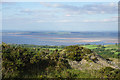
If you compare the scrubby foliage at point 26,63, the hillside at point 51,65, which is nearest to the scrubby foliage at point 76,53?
the hillside at point 51,65

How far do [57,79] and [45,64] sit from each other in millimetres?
2066

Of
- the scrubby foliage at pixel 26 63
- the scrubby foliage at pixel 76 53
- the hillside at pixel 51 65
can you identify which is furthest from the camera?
the scrubby foliage at pixel 76 53

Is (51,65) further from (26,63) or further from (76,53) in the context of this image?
(76,53)

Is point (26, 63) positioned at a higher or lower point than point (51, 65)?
higher

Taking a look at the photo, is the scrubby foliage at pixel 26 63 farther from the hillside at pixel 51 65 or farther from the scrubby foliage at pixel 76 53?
the scrubby foliage at pixel 76 53

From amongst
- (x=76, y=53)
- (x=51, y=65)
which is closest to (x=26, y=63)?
(x=51, y=65)

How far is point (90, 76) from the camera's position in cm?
1049

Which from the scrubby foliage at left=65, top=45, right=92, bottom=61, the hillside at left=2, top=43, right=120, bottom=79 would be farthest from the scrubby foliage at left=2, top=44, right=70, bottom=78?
the scrubby foliage at left=65, top=45, right=92, bottom=61

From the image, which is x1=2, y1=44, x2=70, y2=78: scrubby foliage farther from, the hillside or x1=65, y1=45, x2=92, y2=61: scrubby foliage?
x1=65, y1=45, x2=92, y2=61: scrubby foliage

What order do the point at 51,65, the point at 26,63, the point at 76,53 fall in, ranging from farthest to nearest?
the point at 76,53 → the point at 51,65 → the point at 26,63

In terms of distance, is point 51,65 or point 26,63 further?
point 51,65

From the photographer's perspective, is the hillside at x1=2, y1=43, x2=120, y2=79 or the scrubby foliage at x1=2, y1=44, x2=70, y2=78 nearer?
the scrubby foliage at x1=2, y1=44, x2=70, y2=78

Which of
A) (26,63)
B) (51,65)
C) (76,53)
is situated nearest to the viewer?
(26,63)

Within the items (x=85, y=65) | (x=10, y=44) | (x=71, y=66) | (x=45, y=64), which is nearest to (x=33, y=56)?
(x=45, y=64)
